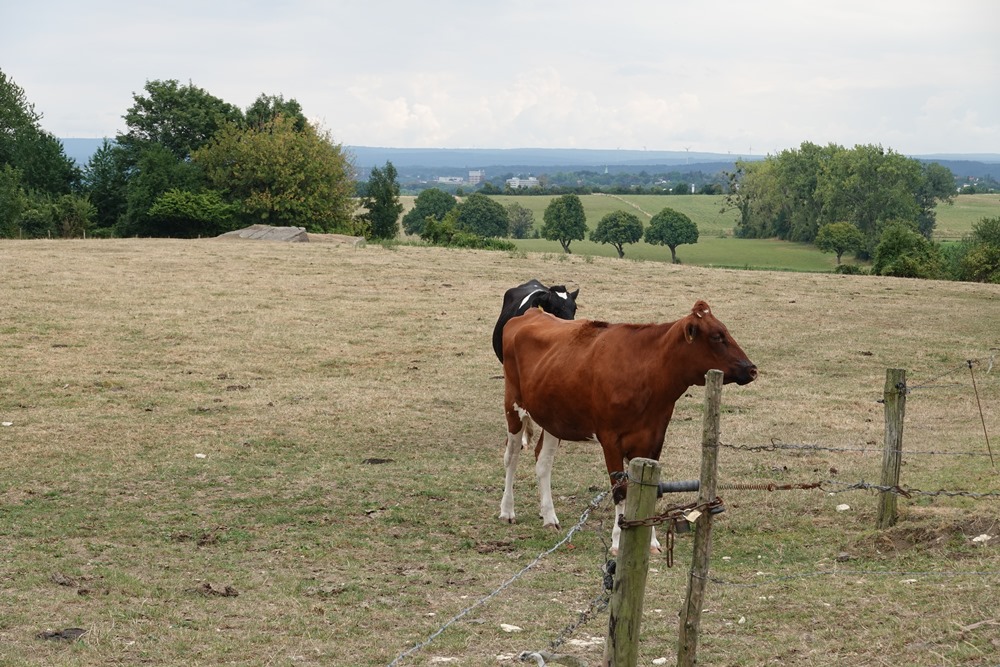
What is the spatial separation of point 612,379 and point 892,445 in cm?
275

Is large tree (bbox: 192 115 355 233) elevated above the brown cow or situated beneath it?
elevated above

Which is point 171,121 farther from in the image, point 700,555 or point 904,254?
point 700,555

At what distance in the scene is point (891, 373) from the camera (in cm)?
1016

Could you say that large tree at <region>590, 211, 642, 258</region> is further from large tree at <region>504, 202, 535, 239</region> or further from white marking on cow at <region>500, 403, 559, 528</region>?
white marking on cow at <region>500, 403, 559, 528</region>

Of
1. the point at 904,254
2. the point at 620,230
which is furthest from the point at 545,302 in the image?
the point at 620,230

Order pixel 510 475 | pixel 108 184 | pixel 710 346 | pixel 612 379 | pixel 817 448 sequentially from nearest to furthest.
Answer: pixel 817 448, pixel 710 346, pixel 612 379, pixel 510 475, pixel 108 184

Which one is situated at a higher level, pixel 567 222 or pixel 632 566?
pixel 632 566

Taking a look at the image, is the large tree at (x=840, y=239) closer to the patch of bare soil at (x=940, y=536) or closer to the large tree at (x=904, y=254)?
the large tree at (x=904, y=254)

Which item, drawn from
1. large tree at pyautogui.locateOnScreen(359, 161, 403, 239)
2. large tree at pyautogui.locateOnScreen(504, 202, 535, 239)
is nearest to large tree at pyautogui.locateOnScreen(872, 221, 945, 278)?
large tree at pyautogui.locateOnScreen(359, 161, 403, 239)

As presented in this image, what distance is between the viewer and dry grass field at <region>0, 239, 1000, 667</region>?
7.90 metres

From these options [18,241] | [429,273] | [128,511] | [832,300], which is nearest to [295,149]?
[18,241]

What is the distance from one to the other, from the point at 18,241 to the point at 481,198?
307 feet

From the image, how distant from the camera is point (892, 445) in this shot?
10.2 m

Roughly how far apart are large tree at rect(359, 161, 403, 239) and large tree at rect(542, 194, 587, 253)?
44090 millimetres
